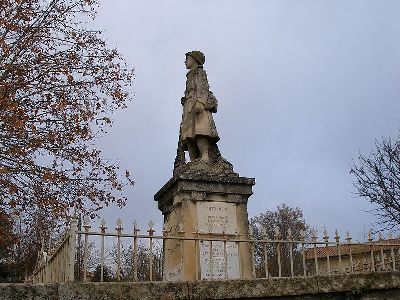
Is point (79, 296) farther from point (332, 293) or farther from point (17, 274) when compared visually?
point (17, 274)

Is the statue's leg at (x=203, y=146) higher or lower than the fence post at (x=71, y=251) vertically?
higher

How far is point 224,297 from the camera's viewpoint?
512 centimetres

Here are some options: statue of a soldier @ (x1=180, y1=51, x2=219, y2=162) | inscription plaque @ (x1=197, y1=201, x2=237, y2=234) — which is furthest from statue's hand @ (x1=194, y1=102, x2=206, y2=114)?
inscription plaque @ (x1=197, y1=201, x2=237, y2=234)

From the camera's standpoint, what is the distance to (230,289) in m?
5.18

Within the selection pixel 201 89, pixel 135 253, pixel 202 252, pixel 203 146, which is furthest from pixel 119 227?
pixel 201 89

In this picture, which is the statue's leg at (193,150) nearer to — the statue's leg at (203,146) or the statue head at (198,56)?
the statue's leg at (203,146)

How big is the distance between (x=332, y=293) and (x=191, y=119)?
16.4 ft

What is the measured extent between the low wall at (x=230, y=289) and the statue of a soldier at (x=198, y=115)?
13.7 feet

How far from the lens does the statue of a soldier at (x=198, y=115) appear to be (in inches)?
373

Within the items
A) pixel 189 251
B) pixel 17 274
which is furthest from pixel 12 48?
pixel 17 274

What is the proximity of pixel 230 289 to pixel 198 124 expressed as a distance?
4.85 m

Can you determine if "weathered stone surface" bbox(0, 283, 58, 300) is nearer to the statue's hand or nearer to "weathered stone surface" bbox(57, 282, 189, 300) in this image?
"weathered stone surface" bbox(57, 282, 189, 300)

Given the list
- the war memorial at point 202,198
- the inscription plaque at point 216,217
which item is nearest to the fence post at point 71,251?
the war memorial at point 202,198

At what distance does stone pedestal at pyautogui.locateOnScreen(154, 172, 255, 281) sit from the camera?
8.15 meters
